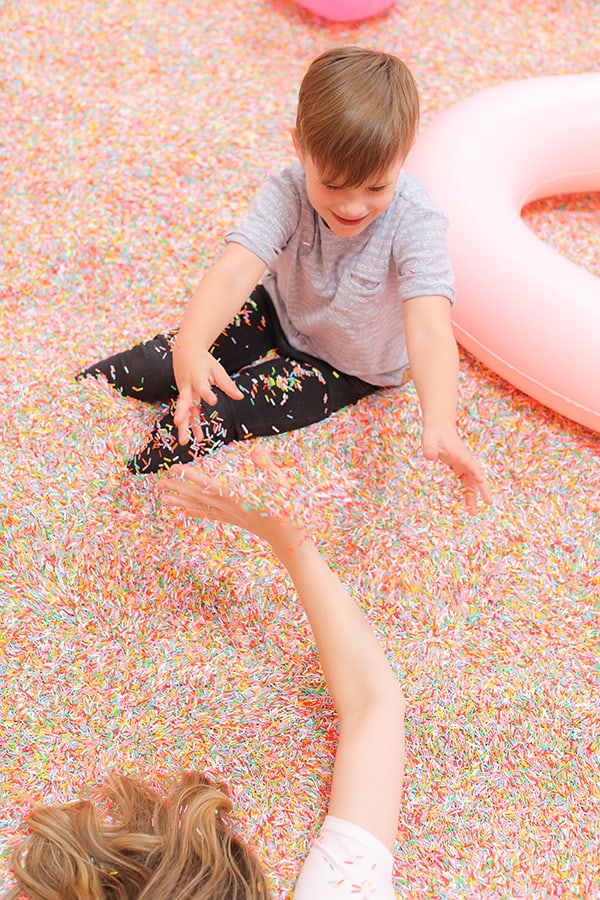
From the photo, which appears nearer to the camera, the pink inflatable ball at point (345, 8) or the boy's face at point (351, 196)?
the boy's face at point (351, 196)

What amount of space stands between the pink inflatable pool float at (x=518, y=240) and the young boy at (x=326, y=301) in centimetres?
18

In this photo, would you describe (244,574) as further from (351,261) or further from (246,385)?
(351,261)

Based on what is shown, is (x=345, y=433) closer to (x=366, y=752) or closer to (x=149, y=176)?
(x=366, y=752)

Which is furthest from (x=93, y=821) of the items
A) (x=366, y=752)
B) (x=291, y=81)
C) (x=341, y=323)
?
(x=291, y=81)

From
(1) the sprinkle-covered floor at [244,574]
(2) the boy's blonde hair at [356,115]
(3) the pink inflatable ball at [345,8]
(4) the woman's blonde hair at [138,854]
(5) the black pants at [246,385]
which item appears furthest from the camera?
(3) the pink inflatable ball at [345,8]

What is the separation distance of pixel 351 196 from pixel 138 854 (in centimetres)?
81

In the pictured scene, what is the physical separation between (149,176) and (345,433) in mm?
713

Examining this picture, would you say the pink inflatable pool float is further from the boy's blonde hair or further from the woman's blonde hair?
the woman's blonde hair

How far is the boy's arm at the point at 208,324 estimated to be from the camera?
3.93 ft

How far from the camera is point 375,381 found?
1479mm

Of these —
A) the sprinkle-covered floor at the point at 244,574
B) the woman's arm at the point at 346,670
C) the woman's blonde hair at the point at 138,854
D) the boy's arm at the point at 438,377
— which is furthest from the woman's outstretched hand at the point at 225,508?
the woman's blonde hair at the point at 138,854

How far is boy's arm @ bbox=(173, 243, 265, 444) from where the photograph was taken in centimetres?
120

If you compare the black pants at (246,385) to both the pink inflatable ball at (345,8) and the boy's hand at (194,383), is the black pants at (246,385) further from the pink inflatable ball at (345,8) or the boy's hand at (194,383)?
the pink inflatable ball at (345,8)

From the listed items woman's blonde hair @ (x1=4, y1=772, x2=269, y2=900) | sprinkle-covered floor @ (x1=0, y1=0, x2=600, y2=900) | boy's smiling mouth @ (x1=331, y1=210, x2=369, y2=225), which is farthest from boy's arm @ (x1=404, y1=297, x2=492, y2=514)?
A: woman's blonde hair @ (x1=4, y1=772, x2=269, y2=900)
